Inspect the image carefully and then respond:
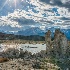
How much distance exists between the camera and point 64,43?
49188mm

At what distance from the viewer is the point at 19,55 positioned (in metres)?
46.8

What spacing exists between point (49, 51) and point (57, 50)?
183 centimetres

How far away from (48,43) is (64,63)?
54.6ft

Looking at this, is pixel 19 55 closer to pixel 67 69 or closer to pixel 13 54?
pixel 13 54

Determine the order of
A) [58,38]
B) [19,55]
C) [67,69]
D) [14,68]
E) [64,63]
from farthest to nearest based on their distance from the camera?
1. [58,38]
2. [19,55]
3. [64,63]
4. [67,69]
5. [14,68]

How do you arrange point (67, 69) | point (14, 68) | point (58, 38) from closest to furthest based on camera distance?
point (14, 68) < point (67, 69) < point (58, 38)

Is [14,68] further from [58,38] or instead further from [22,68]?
[58,38]

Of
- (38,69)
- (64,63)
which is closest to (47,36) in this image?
(64,63)

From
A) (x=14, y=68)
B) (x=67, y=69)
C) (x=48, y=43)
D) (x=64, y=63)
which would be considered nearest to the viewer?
(x=14, y=68)

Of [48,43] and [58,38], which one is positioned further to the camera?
[48,43]

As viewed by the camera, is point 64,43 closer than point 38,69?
No

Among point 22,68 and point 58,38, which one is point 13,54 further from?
point 22,68

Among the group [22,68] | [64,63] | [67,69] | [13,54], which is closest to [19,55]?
[13,54]

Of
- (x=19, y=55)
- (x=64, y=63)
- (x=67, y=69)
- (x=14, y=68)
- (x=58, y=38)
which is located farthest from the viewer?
(x=58, y=38)
